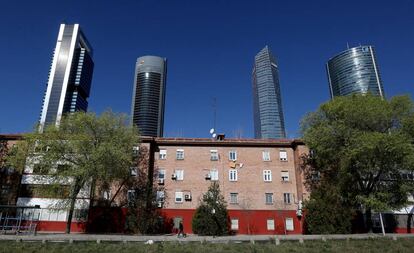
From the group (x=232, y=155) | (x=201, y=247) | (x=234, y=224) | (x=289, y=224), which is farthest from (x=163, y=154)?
(x=201, y=247)

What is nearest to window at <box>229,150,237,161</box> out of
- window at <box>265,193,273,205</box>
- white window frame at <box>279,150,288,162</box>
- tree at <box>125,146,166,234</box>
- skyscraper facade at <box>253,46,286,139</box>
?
white window frame at <box>279,150,288,162</box>

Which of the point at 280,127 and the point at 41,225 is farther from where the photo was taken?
the point at 280,127

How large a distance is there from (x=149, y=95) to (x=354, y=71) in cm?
9380

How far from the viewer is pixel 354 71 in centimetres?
11888

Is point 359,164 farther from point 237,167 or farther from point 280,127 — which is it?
point 280,127

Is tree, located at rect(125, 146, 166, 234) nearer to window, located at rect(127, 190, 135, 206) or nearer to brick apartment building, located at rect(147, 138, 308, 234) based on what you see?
window, located at rect(127, 190, 135, 206)

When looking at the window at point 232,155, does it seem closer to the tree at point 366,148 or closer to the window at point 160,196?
the tree at point 366,148

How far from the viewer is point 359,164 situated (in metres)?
32.8

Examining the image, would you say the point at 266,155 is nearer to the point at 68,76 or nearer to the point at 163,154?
the point at 163,154

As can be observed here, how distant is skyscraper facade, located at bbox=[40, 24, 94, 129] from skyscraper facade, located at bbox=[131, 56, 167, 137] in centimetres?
3183

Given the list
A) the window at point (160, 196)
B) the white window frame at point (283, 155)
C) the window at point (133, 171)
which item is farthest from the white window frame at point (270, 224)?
the window at point (133, 171)

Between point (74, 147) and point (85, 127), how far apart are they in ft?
9.34

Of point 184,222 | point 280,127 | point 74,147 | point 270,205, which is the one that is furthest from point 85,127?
point 280,127

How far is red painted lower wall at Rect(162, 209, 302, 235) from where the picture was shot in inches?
1470
